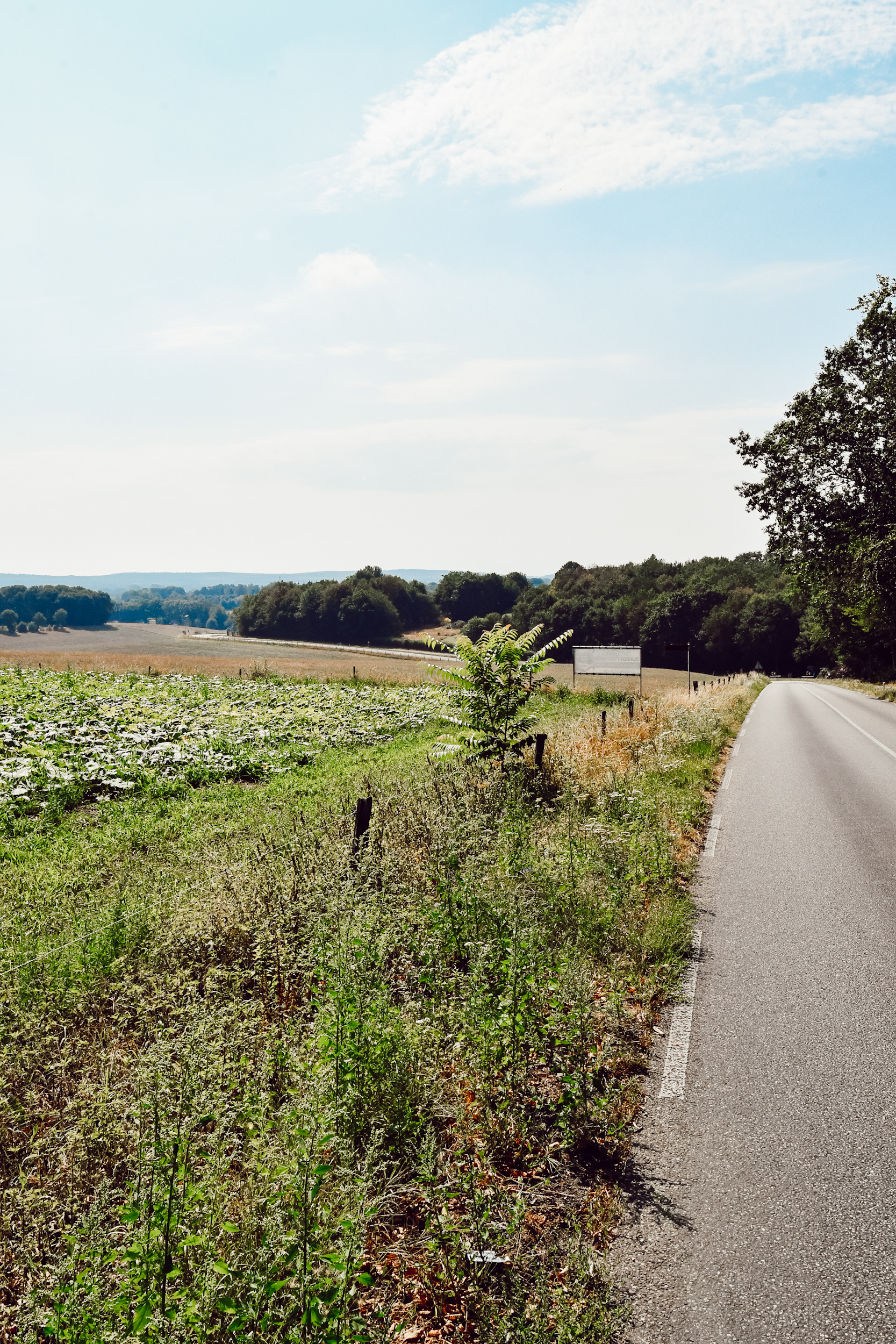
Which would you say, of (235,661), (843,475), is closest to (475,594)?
(235,661)

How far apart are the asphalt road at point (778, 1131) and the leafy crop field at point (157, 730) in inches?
276

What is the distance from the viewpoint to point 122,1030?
5008 mm

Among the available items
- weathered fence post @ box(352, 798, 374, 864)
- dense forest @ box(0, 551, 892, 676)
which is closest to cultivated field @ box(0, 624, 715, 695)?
weathered fence post @ box(352, 798, 374, 864)

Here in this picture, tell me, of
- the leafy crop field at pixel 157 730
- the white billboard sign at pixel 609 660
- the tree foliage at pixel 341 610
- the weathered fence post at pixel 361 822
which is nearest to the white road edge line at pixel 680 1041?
the weathered fence post at pixel 361 822

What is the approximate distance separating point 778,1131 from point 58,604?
147m

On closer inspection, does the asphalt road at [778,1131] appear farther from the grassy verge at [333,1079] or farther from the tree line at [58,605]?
the tree line at [58,605]

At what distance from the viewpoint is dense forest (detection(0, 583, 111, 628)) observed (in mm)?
130375

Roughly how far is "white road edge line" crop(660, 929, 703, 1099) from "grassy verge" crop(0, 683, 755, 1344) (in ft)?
0.49

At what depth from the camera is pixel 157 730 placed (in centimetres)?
1667

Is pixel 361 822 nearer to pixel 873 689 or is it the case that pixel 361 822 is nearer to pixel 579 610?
pixel 873 689

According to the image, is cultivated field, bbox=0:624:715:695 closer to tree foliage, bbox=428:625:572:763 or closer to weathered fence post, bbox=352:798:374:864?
tree foliage, bbox=428:625:572:763

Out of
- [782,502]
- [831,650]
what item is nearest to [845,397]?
[782,502]

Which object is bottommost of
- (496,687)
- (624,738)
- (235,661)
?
(624,738)

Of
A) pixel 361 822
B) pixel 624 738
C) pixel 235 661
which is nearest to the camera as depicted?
pixel 361 822
